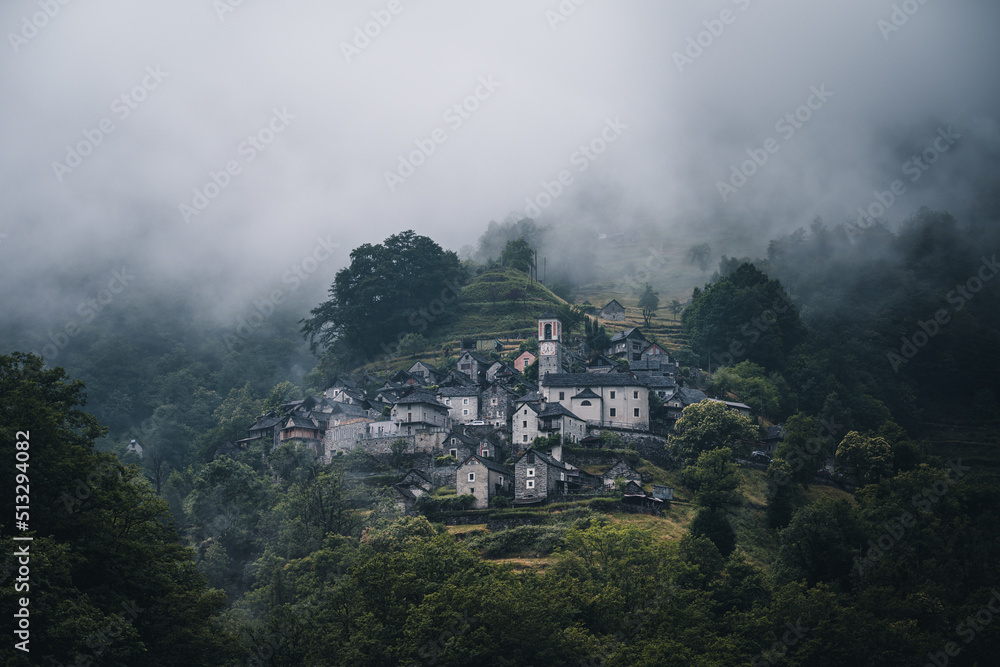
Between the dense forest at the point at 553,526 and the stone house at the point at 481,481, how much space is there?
214 cm

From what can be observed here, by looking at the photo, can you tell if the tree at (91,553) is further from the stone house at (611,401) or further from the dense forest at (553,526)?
the stone house at (611,401)

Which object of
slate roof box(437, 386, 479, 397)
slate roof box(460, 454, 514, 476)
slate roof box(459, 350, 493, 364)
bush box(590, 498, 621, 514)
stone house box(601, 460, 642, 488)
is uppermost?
slate roof box(459, 350, 493, 364)

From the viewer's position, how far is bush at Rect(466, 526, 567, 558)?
5241 centimetres

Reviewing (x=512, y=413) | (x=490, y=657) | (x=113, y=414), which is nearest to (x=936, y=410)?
(x=512, y=413)

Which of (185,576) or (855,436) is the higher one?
(855,436)

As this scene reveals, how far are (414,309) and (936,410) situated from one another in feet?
191

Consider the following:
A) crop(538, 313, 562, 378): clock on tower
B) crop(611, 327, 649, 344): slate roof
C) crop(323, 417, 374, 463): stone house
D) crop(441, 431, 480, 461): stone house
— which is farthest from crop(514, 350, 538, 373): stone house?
crop(323, 417, 374, 463): stone house

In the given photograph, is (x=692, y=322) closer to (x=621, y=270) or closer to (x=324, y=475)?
(x=324, y=475)

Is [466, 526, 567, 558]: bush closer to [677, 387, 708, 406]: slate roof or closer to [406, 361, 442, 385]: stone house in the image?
[677, 387, 708, 406]: slate roof

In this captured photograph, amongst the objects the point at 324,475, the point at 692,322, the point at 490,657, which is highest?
the point at 692,322

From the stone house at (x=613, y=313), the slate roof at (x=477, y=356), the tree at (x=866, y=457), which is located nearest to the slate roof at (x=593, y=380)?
the slate roof at (x=477, y=356)

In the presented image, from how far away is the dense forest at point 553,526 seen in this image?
1331 inches

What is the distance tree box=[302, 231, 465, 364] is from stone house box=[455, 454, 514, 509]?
136 ft

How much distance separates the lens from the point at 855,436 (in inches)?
2594
